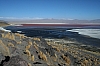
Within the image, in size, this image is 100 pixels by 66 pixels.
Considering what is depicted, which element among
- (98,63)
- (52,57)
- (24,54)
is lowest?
(98,63)

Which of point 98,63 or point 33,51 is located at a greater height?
point 33,51

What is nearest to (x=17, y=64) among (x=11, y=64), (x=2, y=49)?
(x=11, y=64)

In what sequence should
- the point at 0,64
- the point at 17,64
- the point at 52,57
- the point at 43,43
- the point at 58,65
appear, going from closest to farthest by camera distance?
the point at 17,64, the point at 0,64, the point at 58,65, the point at 52,57, the point at 43,43

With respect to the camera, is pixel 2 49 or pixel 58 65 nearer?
pixel 2 49

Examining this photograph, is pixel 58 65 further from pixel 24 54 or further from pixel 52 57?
pixel 24 54

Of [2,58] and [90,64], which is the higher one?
[2,58]

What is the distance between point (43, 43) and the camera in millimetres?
14352

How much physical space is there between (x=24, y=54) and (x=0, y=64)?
2.66 meters

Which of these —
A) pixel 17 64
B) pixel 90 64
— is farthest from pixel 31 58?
pixel 90 64

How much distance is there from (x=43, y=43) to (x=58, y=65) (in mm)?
4009

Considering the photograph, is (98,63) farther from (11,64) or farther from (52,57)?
(11,64)

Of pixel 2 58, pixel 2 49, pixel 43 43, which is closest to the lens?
pixel 2 58

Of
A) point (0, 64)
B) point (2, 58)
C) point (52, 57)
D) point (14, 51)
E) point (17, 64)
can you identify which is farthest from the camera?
point (52, 57)

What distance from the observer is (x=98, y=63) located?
45.2ft
